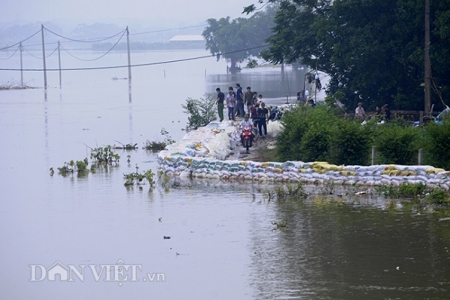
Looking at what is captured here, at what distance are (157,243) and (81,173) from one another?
8.62m

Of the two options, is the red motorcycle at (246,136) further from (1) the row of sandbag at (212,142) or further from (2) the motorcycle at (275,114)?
(2) the motorcycle at (275,114)

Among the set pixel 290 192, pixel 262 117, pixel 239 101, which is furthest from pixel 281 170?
pixel 239 101

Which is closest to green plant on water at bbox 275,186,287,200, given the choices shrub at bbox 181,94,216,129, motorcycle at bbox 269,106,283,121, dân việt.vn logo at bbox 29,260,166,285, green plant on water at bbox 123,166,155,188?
green plant on water at bbox 123,166,155,188

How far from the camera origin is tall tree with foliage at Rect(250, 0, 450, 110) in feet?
90.1

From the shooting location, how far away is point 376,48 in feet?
94.0

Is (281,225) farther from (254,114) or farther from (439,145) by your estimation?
(254,114)

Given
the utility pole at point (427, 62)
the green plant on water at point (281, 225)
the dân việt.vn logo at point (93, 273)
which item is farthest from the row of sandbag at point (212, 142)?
the dân việt.vn logo at point (93, 273)

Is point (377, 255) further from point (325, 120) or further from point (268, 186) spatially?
point (325, 120)

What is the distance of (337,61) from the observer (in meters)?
29.9

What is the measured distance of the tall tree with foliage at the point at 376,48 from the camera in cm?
2746

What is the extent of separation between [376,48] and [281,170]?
1033 centimetres

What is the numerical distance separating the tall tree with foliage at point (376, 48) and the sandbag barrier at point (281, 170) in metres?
7.75

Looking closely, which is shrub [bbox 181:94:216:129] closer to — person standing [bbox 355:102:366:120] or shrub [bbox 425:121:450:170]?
person standing [bbox 355:102:366:120]

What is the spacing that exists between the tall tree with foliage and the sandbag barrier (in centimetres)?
775
